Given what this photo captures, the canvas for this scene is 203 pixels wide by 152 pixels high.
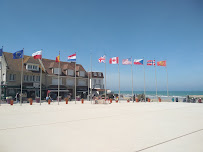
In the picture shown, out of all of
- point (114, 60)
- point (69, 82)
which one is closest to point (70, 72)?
point (69, 82)

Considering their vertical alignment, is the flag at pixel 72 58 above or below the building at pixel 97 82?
above

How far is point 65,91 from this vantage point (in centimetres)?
4128

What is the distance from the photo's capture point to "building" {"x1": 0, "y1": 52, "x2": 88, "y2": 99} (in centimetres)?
3350

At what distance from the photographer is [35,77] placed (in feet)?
123

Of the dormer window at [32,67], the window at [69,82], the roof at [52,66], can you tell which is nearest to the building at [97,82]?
the roof at [52,66]

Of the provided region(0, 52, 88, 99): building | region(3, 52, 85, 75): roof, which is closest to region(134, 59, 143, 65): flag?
region(0, 52, 88, 99): building

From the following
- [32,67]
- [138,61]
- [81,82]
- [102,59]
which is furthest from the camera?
[81,82]

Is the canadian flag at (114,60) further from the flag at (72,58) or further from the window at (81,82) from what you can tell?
the window at (81,82)

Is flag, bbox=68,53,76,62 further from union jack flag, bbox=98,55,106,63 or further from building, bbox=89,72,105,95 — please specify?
building, bbox=89,72,105,95

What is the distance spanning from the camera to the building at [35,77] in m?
33.5

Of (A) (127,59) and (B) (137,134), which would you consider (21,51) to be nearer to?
(A) (127,59)

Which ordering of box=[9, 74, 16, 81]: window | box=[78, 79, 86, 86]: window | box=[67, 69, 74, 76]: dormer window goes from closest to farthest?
box=[9, 74, 16, 81]: window
box=[67, 69, 74, 76]: dormer window
box=[78, 79, 86, 86]: window

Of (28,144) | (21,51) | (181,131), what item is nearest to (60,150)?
(28,144)

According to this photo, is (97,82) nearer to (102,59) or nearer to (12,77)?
(102,59)
